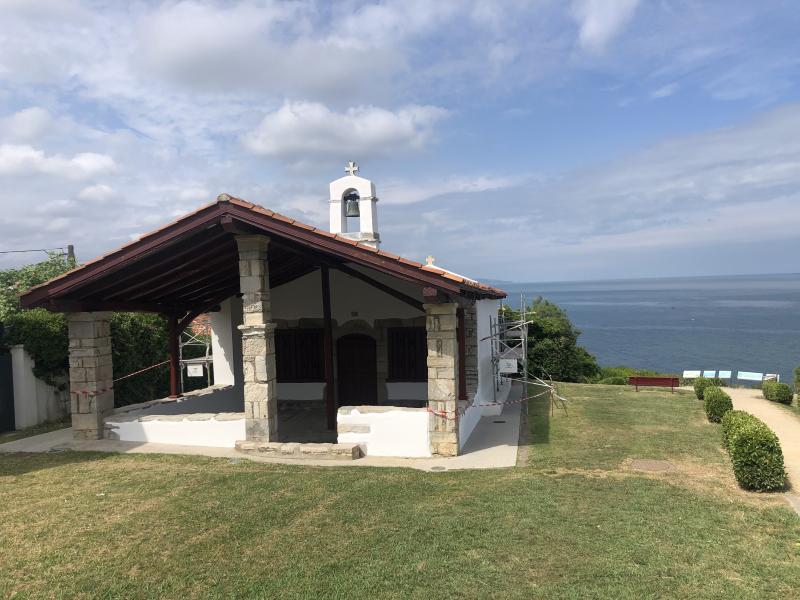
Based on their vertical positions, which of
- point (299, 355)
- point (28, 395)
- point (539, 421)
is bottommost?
point (539, 421)

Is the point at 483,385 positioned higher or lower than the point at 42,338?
lower

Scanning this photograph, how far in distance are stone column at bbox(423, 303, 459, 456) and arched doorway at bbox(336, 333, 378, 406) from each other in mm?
5110

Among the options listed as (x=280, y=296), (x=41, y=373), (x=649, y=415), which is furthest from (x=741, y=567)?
(x=41, y=373)

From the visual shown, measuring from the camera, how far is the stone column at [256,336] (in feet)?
32.8

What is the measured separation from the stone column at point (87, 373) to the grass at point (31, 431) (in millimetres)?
1988

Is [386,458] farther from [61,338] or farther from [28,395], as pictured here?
[28,395]

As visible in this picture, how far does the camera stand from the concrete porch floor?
9.25m

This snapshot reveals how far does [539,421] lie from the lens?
42.9ft

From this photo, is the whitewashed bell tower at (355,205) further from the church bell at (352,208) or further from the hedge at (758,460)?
the hedge at (758,460)

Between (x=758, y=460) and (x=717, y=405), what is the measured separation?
219 inches

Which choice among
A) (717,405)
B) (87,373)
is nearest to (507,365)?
(717,405)

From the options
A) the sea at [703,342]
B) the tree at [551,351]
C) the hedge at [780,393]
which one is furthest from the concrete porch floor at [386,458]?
the sea at [703,342]

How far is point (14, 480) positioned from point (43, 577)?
4.14m

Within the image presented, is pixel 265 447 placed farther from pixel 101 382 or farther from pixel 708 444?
pixel 708 444
